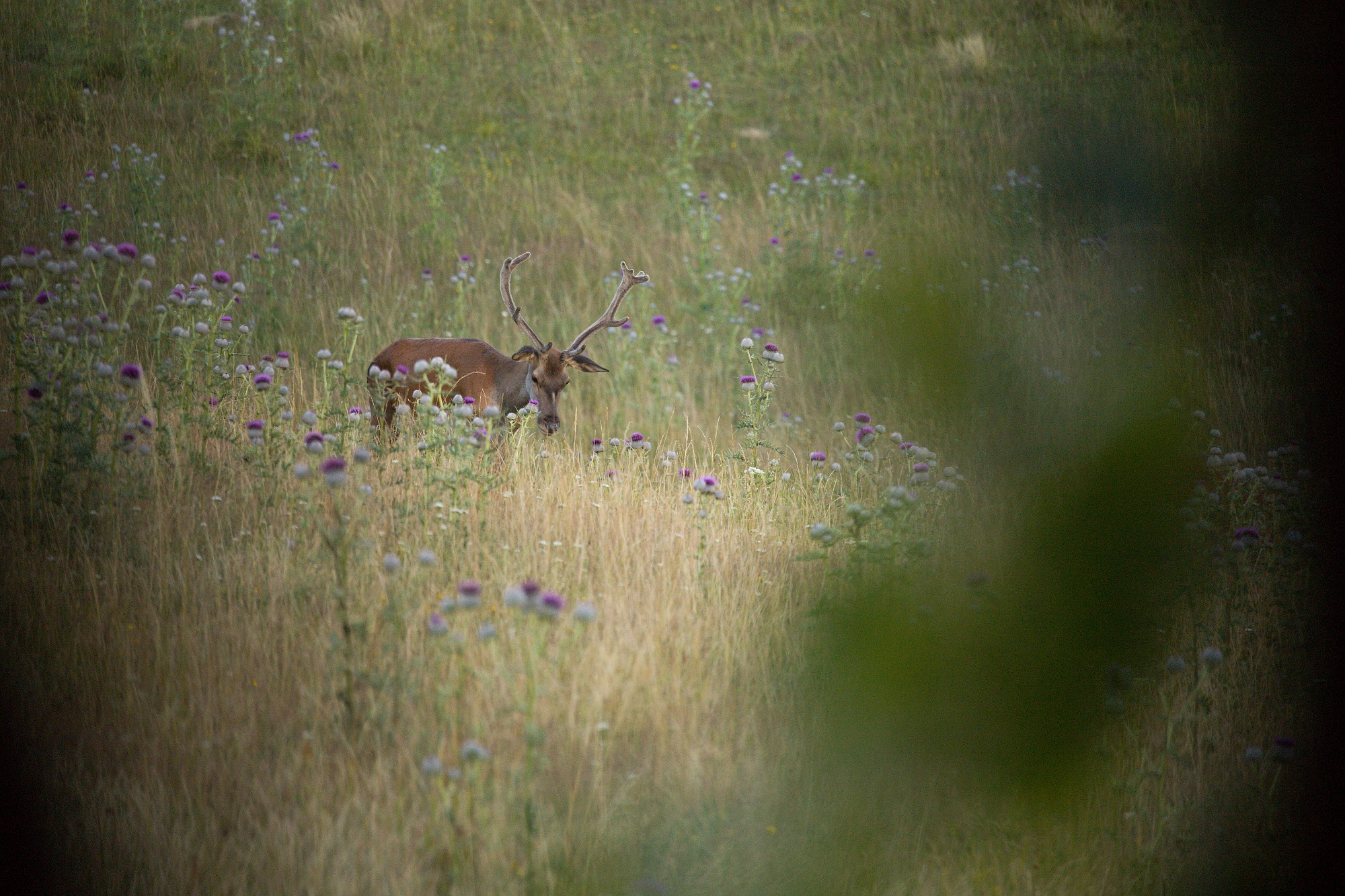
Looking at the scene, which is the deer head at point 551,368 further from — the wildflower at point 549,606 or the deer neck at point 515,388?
the wildflower at point 549,606

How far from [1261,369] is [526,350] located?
4.35 meters

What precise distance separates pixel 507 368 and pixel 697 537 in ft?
6.69

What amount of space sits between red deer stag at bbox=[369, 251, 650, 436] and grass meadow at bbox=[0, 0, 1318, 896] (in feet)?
1.08

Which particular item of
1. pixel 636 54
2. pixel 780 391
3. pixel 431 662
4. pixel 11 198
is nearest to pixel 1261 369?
pixel 431 662

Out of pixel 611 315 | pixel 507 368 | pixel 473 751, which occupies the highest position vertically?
pixel 611 315

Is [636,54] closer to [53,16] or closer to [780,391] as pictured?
[53,16]

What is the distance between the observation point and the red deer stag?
514 centimetres

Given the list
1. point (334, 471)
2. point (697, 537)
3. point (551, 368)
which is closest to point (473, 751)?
point (334, 471)

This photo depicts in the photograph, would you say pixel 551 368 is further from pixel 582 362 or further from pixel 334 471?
pixel 334 471

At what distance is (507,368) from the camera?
17.4 ft

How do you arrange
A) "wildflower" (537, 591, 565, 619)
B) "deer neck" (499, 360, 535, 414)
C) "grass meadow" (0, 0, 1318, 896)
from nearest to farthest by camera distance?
"grass meadow" (0, 0, 1318, 896) → "wildflower" (537, 591, 565, 619) → "deer neck" (499, 360, 535, 414)

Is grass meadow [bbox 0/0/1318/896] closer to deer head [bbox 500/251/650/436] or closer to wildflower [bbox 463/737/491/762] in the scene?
wildflower [bbox 463/737/491/762]

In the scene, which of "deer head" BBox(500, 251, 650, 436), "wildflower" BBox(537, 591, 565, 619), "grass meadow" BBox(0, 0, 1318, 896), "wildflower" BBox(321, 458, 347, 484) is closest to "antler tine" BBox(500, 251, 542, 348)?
"deer head" BBox(500, 251, 650, 436)

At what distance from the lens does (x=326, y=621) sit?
9.39 feet
